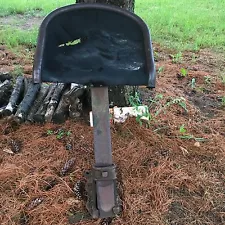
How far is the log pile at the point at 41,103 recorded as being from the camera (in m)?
2.78

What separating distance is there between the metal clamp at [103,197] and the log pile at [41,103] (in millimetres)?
873

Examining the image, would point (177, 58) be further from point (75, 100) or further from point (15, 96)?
point (15, 96)

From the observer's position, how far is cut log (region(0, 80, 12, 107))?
3.03 meters

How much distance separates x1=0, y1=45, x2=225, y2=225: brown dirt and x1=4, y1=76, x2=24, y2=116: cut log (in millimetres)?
97

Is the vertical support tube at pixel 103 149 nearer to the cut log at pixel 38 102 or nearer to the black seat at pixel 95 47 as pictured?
the black seat at pixel 95 47

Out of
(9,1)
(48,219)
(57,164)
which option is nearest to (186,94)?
(57,164)

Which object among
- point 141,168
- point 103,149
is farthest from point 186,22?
point 103,149

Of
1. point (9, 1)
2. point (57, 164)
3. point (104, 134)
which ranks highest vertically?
point (104, 134)

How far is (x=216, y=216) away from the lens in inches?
82.4

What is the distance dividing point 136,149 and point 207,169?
1.67 ft

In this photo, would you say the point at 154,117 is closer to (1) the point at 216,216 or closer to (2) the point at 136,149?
(2) the point at 136,149

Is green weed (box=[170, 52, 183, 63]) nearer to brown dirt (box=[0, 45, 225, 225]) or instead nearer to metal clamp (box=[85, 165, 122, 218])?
brown dirt (box=[0, 45, 225, 225])

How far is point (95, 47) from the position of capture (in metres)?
1.98

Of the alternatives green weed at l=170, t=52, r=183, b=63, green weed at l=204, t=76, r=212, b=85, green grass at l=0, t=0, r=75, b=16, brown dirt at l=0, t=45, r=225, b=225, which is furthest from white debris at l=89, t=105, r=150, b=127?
green grass at l=0, t=0, r=75, b=16
